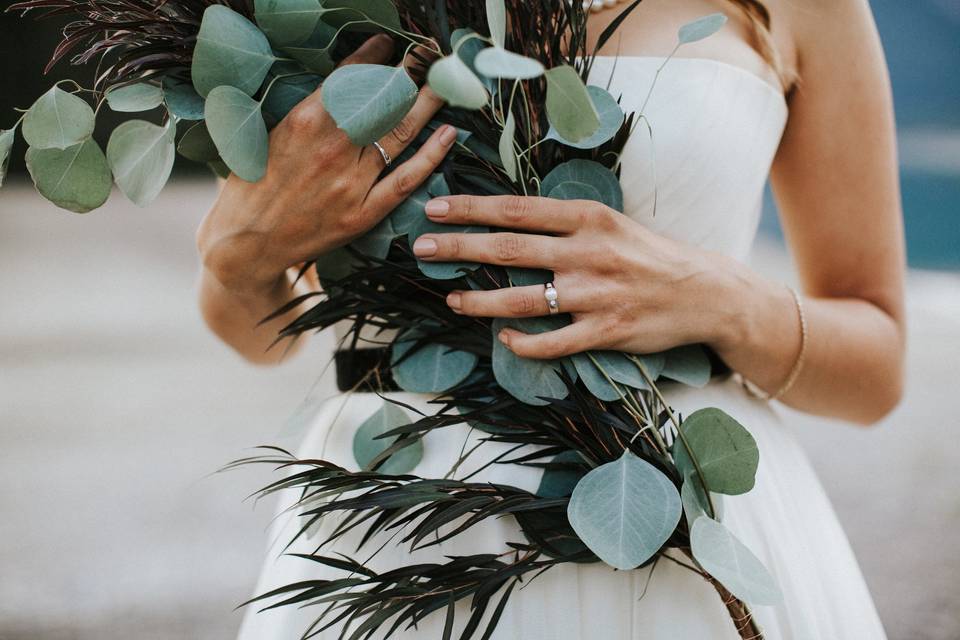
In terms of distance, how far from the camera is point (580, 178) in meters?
0.62

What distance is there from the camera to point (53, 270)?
674 centimetres

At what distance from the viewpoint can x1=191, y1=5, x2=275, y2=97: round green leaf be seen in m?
0.53

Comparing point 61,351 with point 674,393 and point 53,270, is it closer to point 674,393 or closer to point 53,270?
point 53,270

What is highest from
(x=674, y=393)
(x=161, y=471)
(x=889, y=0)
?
(x=674, y=393)

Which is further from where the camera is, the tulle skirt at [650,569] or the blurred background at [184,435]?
the blurred background at [184,435]

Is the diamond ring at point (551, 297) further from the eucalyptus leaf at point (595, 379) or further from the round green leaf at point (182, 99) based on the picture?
the round green leaf at point (182, 99)

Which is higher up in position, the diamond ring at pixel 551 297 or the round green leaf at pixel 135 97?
the round green leaf at pixel 135 97

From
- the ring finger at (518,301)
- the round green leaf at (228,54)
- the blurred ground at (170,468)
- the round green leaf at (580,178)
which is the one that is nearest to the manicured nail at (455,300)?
the ring finger at (518,301)

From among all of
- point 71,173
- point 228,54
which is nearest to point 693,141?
point 228,54

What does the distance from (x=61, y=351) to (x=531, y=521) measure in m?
5.07

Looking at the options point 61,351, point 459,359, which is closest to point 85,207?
point 459,359

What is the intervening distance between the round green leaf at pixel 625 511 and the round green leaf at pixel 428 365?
16 cm

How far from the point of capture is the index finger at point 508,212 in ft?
1.98

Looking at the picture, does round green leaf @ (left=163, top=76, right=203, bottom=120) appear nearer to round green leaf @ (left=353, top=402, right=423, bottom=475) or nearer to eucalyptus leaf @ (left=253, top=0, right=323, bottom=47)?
eucalyptus leaf @ (left=253, top=0, right=323, bottom=47)
